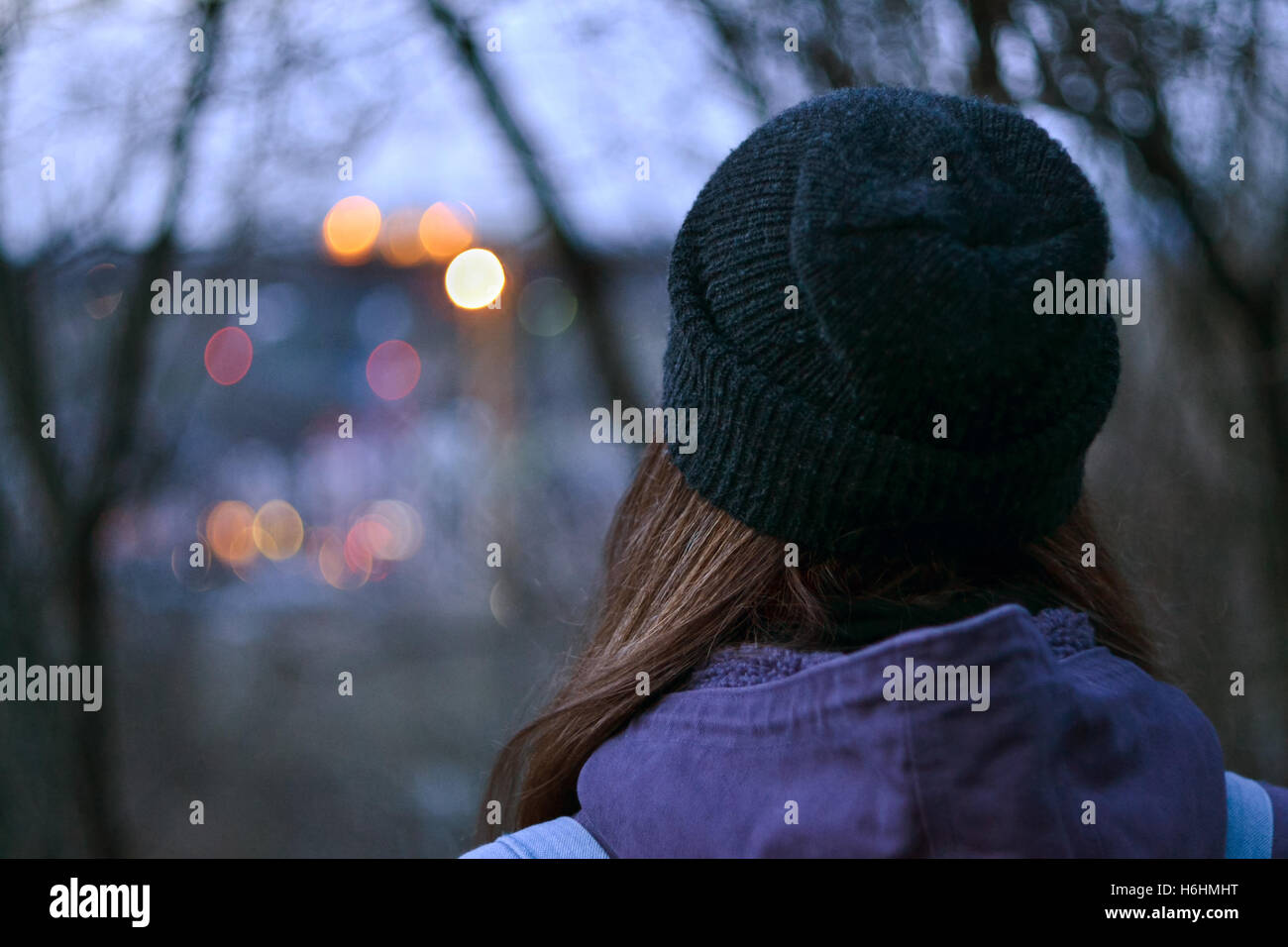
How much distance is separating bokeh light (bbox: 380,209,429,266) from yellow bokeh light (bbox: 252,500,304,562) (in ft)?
3.97

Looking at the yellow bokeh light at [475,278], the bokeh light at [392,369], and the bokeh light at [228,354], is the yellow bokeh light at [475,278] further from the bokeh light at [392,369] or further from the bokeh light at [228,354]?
the bokeh light at [228,354]

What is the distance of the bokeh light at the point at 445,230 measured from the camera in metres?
2.97

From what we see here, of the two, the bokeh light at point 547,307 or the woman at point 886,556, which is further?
the bokeh light at point 547,307

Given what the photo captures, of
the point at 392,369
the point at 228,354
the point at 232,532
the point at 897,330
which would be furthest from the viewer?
the point at 392,369

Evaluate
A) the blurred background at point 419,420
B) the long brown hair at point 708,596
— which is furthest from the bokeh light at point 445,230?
the long brown hair at point 708,596

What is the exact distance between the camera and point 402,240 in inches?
136

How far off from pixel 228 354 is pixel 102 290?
0.56m

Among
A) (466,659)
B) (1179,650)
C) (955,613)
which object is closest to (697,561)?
(955,613)

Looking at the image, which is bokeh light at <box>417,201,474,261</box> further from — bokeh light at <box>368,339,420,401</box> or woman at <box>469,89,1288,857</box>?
woman at <box>469,89,1288,857</box>

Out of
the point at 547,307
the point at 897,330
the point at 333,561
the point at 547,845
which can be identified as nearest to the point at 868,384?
the point at 897,330

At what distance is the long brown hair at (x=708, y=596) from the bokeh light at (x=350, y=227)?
203cm

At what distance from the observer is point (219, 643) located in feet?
12.7

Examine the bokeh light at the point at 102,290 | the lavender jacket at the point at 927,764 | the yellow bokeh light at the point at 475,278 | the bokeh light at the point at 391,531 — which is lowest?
the lavender jacket at the point at 927,764

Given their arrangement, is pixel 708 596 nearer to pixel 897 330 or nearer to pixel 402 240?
pixel 897 330
